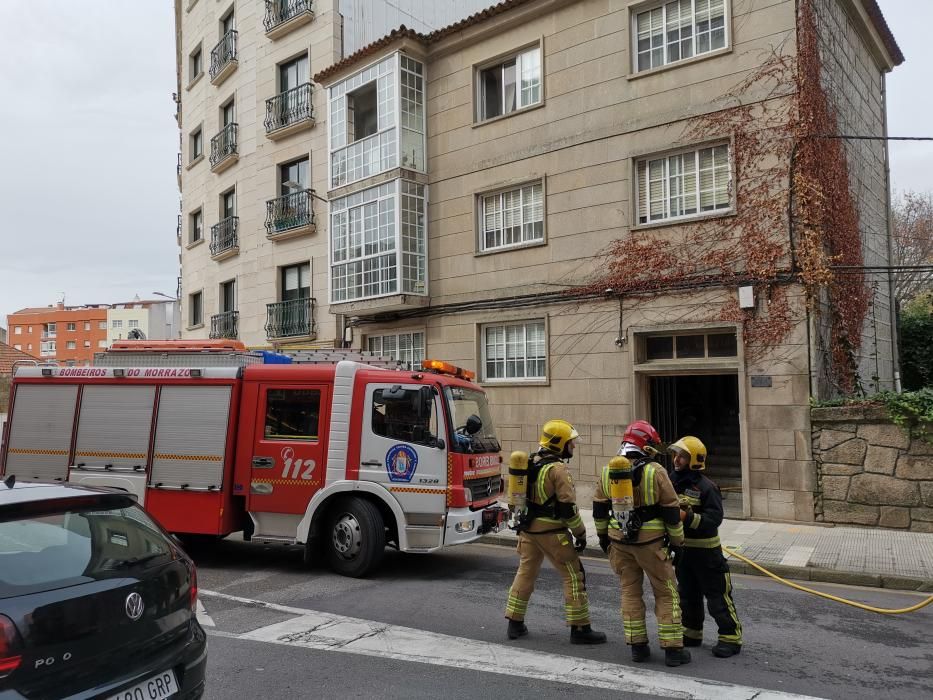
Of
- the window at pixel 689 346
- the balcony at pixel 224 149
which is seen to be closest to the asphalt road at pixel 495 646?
the window at pixel 689 346

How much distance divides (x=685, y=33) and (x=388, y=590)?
10389 millimetres

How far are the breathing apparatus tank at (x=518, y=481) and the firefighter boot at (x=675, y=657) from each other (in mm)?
1457

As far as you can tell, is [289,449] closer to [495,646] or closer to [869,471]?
[495,646]

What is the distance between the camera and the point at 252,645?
5750mm

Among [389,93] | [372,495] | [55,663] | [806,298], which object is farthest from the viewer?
[389,93]

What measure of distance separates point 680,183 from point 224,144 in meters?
14.8

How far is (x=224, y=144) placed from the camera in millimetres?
22000

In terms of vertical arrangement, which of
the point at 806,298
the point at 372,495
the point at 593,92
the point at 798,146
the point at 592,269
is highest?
the point at 593,92

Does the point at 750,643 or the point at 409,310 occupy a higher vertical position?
the point at 409,310

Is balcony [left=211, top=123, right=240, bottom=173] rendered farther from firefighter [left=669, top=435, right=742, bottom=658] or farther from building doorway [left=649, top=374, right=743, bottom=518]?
firefighter [left=669, top=435, right=742, bottom=658]

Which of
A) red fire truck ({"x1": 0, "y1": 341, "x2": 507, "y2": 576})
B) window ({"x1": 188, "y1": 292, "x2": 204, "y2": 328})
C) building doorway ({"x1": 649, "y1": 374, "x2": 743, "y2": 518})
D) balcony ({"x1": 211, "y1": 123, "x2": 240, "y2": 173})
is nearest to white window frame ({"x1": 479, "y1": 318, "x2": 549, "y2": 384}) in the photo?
building doorway ({"x1": 649, "y1": 374, "x2": 743, "y2": 518})

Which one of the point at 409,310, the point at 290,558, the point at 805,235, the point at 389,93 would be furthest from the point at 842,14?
the point at 290,558

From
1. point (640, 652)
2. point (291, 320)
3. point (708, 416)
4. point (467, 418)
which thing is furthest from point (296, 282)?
point (640, 652)

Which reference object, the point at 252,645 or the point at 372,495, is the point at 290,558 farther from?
the point at 252,645
